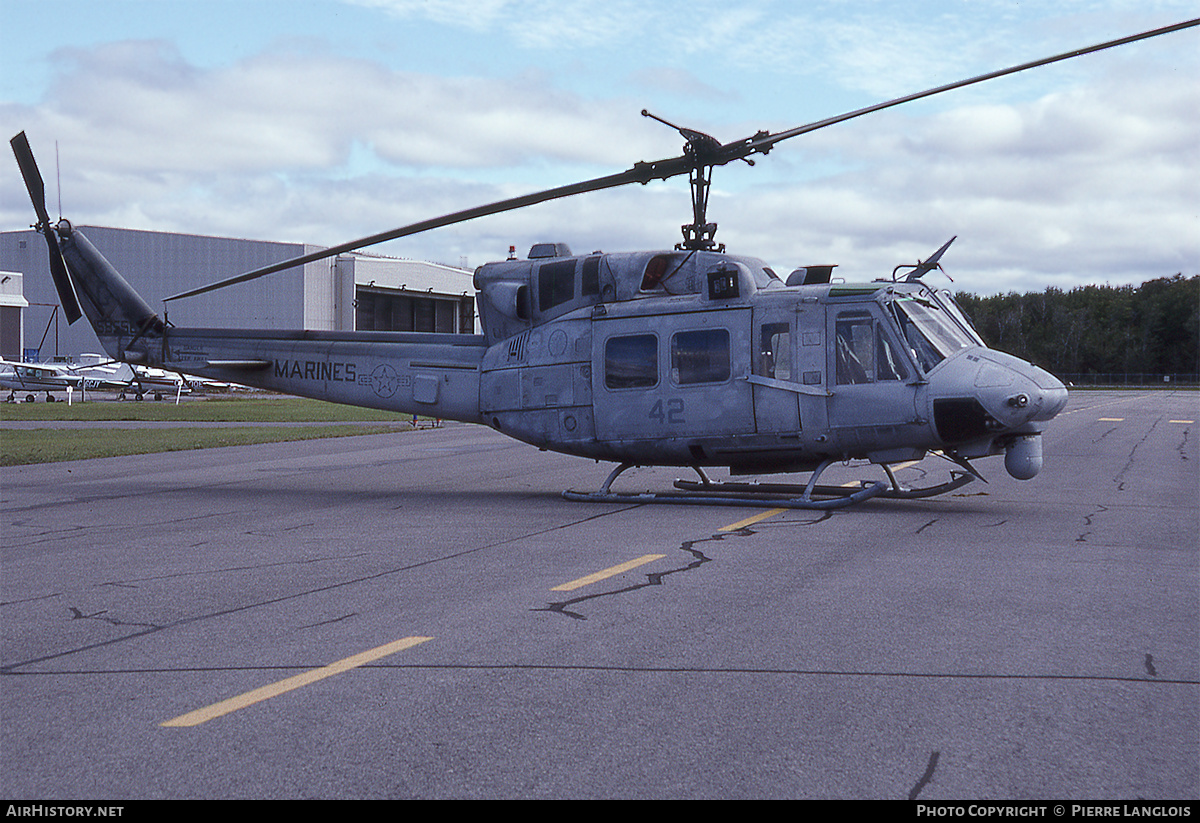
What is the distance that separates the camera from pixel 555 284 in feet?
46.0

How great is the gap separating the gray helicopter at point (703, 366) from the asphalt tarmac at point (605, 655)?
1.10 meters

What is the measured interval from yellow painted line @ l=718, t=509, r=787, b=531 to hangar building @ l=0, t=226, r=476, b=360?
7296cm

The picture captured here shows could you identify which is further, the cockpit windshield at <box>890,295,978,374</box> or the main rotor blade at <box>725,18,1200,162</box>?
the cockpit windshield at <box>890,295,978,374</box>

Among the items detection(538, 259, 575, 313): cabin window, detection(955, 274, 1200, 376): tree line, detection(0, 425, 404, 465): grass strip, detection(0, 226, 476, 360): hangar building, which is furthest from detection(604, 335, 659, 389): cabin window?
detection(955, 274, 1200, 376): tree line

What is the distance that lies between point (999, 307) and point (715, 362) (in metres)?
123

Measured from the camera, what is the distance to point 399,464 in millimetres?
19234

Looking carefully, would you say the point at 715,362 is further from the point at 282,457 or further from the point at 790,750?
the point at 282,457

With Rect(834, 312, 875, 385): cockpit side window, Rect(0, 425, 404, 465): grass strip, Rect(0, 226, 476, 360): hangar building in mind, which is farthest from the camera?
Rect(0, 226, 476, 360): hangar building

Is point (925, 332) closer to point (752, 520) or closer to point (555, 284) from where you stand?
point (752, 520)

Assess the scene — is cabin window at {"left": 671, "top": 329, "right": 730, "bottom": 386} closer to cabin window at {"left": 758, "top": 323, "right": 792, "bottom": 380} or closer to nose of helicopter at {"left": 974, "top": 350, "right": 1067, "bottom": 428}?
cabin window at {"left": 758, "top": 323, "right": 792, "bottom": 380}

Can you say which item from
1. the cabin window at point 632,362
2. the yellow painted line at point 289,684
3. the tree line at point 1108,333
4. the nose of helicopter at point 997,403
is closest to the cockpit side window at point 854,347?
the nose of helicopter at point 997,403

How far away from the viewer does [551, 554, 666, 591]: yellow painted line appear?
7434 mm

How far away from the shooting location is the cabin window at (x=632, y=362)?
42.9ft

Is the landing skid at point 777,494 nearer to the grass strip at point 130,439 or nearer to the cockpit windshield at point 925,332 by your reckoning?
the cockpit windshield at point 925,332
